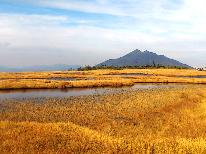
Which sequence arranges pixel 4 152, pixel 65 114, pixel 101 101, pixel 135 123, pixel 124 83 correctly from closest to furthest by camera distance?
1. pixel 4 152
2. pixel 135 123
3. pixel 65 114
4. pixel 101 101
5. pixel 124 83

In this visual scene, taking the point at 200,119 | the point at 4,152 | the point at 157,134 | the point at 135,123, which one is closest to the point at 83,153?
the point at 4,152

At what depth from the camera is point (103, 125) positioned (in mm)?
28812

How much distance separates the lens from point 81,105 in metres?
42.6

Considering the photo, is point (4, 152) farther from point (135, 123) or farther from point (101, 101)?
point (101, 101)

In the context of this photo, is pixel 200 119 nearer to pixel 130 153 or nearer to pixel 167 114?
Answer: pixel 167 114

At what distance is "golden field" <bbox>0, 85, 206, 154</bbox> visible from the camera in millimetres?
19750

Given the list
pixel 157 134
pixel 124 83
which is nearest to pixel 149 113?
pixel 157 134

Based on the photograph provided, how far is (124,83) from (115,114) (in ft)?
132

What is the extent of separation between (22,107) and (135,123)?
15.0 metres

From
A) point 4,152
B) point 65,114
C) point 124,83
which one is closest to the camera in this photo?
point 4,152

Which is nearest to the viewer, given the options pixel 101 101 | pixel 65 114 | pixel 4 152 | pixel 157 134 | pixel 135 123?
pixel 4 152

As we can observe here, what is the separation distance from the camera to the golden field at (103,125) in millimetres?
19750

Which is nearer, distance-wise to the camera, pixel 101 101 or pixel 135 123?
pixel 135 123

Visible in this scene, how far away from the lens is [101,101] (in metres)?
46.8
